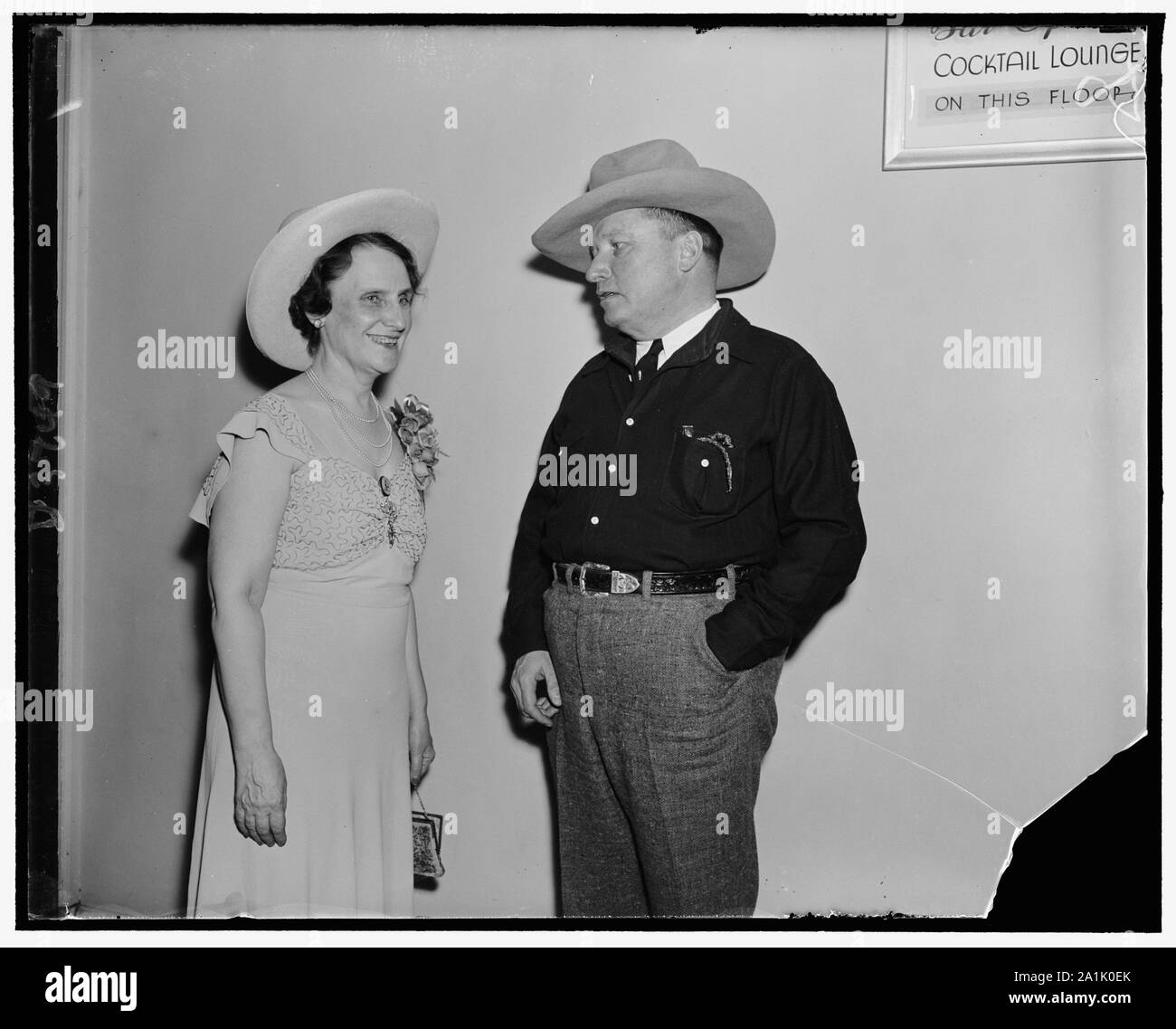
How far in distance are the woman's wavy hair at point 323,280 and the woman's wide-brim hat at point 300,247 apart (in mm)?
13

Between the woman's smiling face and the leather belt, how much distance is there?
709 mm

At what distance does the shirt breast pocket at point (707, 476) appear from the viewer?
262 cm

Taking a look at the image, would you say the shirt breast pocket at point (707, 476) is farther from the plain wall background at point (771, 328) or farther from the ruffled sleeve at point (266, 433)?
the ruffled sleeve at point (266, 433)

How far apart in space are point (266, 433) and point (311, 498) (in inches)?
7.3

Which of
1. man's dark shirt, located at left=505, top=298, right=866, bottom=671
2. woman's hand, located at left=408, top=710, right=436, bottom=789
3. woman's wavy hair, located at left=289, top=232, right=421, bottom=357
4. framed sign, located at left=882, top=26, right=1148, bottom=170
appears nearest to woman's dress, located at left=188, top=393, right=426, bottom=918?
woman's hand, located at left=408, top=710, right=436, bottom=789

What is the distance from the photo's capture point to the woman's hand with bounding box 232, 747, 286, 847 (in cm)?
258

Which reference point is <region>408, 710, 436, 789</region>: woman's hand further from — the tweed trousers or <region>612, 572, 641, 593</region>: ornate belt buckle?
<region>612, 572, 641, 593</region>: ornate belt buckle

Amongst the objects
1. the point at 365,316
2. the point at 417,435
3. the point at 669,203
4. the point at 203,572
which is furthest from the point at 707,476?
the point at 203,572

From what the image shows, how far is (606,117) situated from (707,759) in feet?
5.60

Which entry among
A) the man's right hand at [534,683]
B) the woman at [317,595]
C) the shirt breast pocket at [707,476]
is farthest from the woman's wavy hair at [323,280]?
the man's right hand at [534,683]

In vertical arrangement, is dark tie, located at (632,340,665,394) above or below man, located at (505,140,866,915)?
above

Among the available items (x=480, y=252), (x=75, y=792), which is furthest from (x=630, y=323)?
(x=75, y=792)

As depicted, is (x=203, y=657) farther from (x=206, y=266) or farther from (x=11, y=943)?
(x=206, y=266)

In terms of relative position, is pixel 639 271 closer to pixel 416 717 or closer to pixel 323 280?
pixel 323 280
